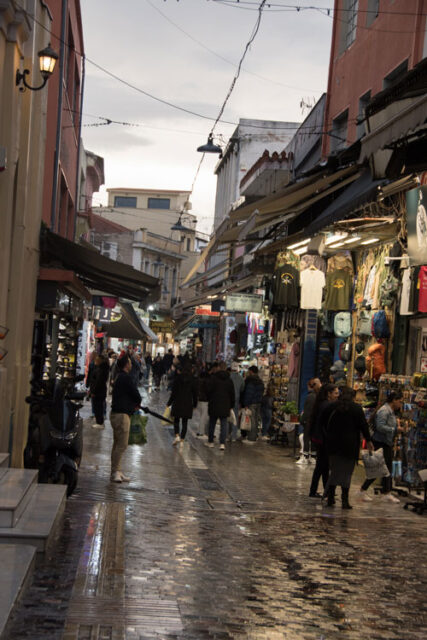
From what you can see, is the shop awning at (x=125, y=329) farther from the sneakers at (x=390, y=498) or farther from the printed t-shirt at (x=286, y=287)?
the sneakers at (x=390, y=498)

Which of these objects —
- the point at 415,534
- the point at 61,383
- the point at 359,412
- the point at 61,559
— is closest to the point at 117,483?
the point at 61,383

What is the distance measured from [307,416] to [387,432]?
12.2ft

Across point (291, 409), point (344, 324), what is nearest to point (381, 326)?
point (344, 324)

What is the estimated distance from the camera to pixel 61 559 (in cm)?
820

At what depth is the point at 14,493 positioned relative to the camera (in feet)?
28.2

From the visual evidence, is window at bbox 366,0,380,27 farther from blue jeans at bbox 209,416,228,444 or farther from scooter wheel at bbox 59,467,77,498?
scooter wheel at bbox 59,467,77,498

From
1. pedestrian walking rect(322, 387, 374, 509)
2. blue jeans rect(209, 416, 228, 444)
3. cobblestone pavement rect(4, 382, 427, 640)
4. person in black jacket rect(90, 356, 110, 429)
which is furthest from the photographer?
person in black jacket rect(90, 356, 110, 429)

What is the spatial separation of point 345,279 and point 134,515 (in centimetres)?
984

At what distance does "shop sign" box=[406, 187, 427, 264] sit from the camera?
39.0 ft

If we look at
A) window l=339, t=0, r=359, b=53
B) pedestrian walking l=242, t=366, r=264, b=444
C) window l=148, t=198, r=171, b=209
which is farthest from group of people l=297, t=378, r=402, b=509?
window l=148, t=198, r=171, b=209

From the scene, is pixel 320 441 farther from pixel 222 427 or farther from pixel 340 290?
pixel 222 427

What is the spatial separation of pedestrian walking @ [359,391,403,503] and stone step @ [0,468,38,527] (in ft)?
19.3

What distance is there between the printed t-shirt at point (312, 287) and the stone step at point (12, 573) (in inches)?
503

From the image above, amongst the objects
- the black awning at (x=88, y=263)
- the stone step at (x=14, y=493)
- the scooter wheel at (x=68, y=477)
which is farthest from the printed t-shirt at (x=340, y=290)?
the stone step at (x=14, y=493)
